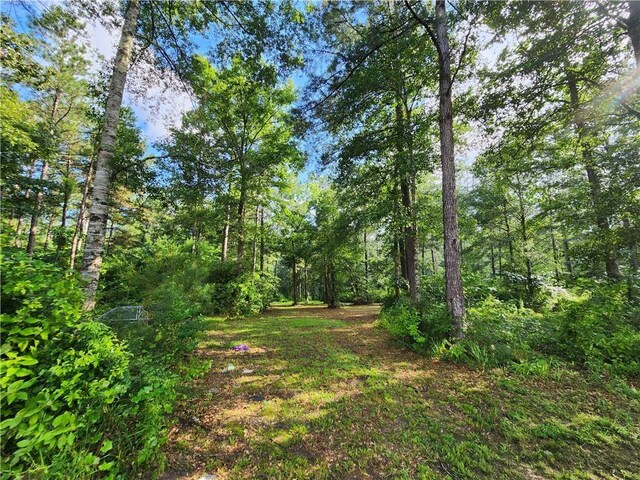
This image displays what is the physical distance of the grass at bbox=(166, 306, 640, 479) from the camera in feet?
7.22

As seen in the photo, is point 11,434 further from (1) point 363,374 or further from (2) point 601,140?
(2) point 601,140

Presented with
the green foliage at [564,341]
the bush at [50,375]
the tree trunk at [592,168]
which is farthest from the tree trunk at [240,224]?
the tree trunk at [592,168]

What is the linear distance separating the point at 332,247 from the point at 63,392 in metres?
8.51

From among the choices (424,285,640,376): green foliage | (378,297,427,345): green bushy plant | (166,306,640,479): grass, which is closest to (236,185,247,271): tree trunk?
(166,306,640,479): grass

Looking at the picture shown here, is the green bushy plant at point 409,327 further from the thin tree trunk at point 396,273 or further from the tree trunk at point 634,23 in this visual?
the tree trunk at point 634,23

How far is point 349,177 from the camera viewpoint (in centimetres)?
875

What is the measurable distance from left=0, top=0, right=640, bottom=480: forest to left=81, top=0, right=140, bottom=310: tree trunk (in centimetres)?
3

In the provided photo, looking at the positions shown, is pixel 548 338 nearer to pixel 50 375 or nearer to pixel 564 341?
pixel 564 341

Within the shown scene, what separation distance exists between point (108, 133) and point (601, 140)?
466 inches

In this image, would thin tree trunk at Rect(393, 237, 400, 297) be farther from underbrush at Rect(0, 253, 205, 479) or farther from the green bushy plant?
underbrush at Rect(0, 253, 205, 479)

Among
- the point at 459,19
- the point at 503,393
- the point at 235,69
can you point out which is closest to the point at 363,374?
the point at 503,393

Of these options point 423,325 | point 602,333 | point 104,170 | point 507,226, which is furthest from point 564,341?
point 507,226

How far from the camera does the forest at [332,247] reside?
1.97m

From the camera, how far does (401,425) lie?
282 cm
